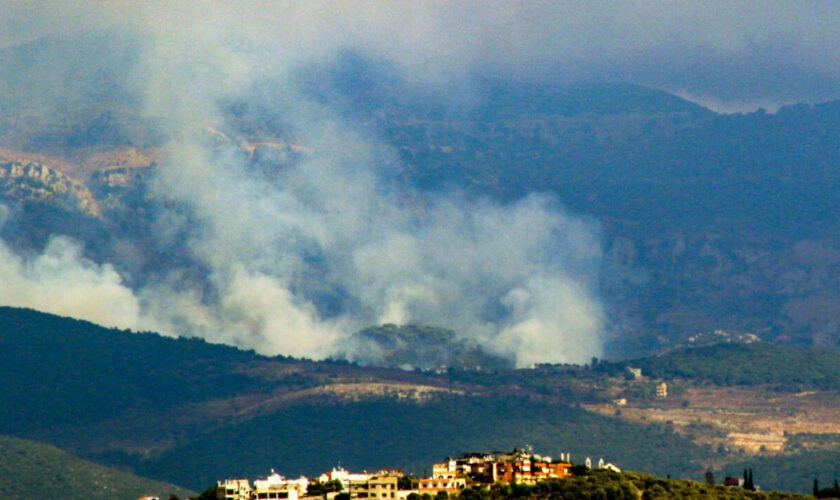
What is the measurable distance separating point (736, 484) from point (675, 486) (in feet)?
75.9

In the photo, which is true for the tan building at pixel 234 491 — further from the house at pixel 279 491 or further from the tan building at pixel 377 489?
the tan building at pixel 377 489

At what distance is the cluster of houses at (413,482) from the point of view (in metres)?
159

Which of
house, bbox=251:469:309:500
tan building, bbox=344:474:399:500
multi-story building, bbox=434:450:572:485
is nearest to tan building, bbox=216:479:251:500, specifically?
house, bbox=251:469:309:500

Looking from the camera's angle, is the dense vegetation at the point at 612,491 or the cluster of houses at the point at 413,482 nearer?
the dense vegetation at the point at 612,491

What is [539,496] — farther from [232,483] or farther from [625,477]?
[232,483]

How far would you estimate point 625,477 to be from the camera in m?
159

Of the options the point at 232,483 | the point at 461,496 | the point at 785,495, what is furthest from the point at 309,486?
the point at 785,495

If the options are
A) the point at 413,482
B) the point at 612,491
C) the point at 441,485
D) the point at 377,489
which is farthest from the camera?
the point at 413,482

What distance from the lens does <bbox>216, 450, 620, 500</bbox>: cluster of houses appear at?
159 metres

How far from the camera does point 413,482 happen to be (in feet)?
530

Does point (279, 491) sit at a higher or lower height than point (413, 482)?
lower

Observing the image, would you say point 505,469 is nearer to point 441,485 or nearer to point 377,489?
point 441,485

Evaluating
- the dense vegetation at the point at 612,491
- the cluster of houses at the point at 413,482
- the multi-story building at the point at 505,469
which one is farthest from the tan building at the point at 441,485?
the dense vegetation at the point at 612,491

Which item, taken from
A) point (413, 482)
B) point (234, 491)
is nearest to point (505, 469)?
point (413, 482)
